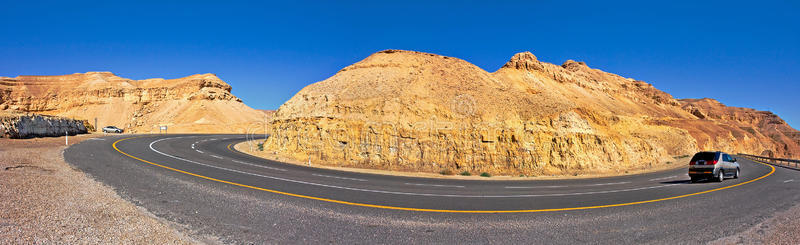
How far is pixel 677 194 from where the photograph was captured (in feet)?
40.8

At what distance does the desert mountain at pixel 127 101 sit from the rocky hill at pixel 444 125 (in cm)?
4678

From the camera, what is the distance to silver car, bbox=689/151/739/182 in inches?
633

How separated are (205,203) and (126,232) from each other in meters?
3.13

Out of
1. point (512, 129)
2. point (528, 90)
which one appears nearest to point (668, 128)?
point (528, 90)

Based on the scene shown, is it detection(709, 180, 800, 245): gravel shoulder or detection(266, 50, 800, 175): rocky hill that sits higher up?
detection(266, 50, 800, 175): rocky hill

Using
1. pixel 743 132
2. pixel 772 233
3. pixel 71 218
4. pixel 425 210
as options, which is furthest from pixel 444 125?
pixel 743 132

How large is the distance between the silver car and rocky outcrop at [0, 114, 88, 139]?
4100cm

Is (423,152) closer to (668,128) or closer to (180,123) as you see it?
(668,128)

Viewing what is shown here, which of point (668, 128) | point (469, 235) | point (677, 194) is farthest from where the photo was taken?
point (668, 128)

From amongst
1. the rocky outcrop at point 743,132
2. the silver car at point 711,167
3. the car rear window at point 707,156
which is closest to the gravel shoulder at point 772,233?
the silver car at point 711,167

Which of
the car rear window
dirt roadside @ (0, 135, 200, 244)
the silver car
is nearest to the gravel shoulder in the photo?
the silver car

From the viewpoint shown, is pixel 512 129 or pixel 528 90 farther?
pixel 528 90

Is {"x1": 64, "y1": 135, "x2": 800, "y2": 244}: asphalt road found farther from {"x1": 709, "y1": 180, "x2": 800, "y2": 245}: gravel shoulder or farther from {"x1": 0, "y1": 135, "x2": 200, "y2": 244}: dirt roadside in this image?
{"x1": 0, "y1": 135, "x2": 200, "y2": 244}: dirt roadside

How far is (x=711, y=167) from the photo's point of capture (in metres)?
16.0
